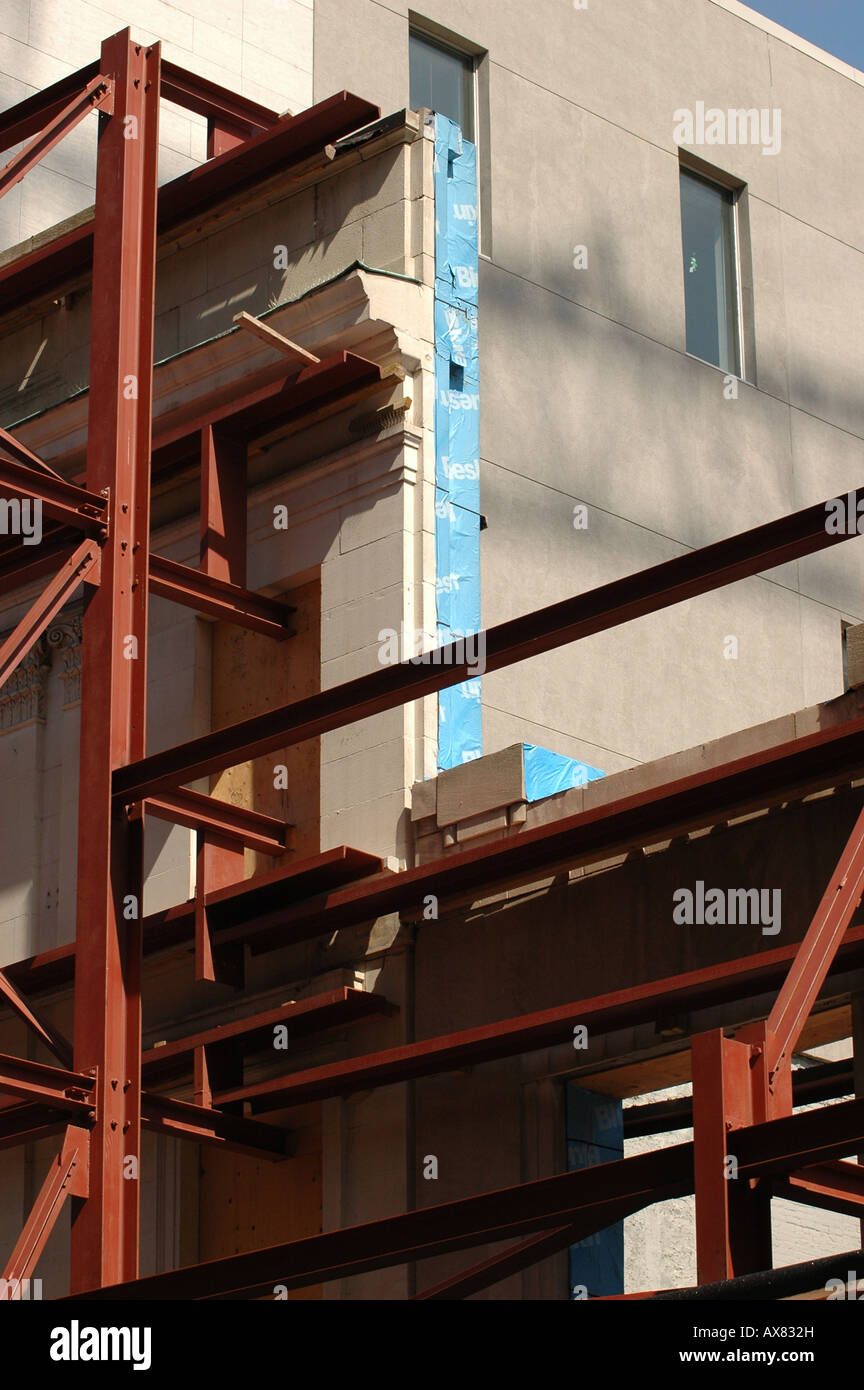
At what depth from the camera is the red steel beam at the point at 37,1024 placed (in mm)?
14039

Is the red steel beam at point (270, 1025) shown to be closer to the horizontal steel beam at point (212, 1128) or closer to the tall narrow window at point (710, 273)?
the horizontal steel beam at point (212, 1128)

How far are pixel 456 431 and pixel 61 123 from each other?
151 inches

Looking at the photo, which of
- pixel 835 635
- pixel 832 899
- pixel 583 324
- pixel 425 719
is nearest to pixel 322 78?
pixel 583 324

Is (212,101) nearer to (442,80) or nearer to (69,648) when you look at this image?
(69,648)

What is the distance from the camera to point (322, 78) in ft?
82.5

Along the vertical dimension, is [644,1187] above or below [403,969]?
below

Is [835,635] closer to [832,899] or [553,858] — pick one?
[553,858]

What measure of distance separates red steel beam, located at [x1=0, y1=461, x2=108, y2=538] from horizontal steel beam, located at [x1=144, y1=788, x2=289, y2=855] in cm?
200

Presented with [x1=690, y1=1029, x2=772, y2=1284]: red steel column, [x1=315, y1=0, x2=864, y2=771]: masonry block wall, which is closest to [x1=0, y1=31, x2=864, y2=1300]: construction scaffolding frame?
[x1=690, y1=1029, x2=772, y2=1284]: red steel column

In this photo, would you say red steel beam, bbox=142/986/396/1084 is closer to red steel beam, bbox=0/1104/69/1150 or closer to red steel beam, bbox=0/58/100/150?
red steel beam, bbox=0/1104/69/1150

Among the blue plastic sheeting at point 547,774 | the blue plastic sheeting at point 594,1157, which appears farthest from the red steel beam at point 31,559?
the blue plastic sheeting at point 594,1157

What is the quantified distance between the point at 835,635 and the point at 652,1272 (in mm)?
7789

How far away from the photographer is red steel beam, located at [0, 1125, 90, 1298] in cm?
1319

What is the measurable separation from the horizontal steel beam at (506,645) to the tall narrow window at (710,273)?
12.9m
